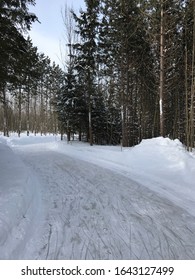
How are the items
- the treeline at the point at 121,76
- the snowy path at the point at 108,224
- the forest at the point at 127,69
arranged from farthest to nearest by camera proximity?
the treeline at the point at 121,76
the forest at the point at 127,69
the snowy path at the point at 108,224

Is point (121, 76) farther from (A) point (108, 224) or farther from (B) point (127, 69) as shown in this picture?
(A) point (108, 224)

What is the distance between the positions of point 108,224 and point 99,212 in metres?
0.65

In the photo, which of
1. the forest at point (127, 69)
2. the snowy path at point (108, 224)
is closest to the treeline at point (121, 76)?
the forest at point (127, 69)

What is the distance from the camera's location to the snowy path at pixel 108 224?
436 cm

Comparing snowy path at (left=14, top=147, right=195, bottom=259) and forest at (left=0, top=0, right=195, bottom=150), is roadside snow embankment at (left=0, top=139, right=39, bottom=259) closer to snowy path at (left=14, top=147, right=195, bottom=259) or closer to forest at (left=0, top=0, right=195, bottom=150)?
snowy path at (left=14, top=147, right=195, bottom=259)

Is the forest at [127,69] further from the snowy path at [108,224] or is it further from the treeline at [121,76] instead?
the snowy path at [108,224]

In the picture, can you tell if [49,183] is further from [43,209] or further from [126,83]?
[126,83]

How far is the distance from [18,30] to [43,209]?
802cm

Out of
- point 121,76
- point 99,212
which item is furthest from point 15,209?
point 121,76

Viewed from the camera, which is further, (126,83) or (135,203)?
(126,83)

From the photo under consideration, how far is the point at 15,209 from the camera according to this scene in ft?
18.5

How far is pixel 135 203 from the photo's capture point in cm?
672

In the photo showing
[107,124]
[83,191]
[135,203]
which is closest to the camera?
[135,203]

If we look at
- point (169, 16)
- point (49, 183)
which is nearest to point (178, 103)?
point (169, 16)
